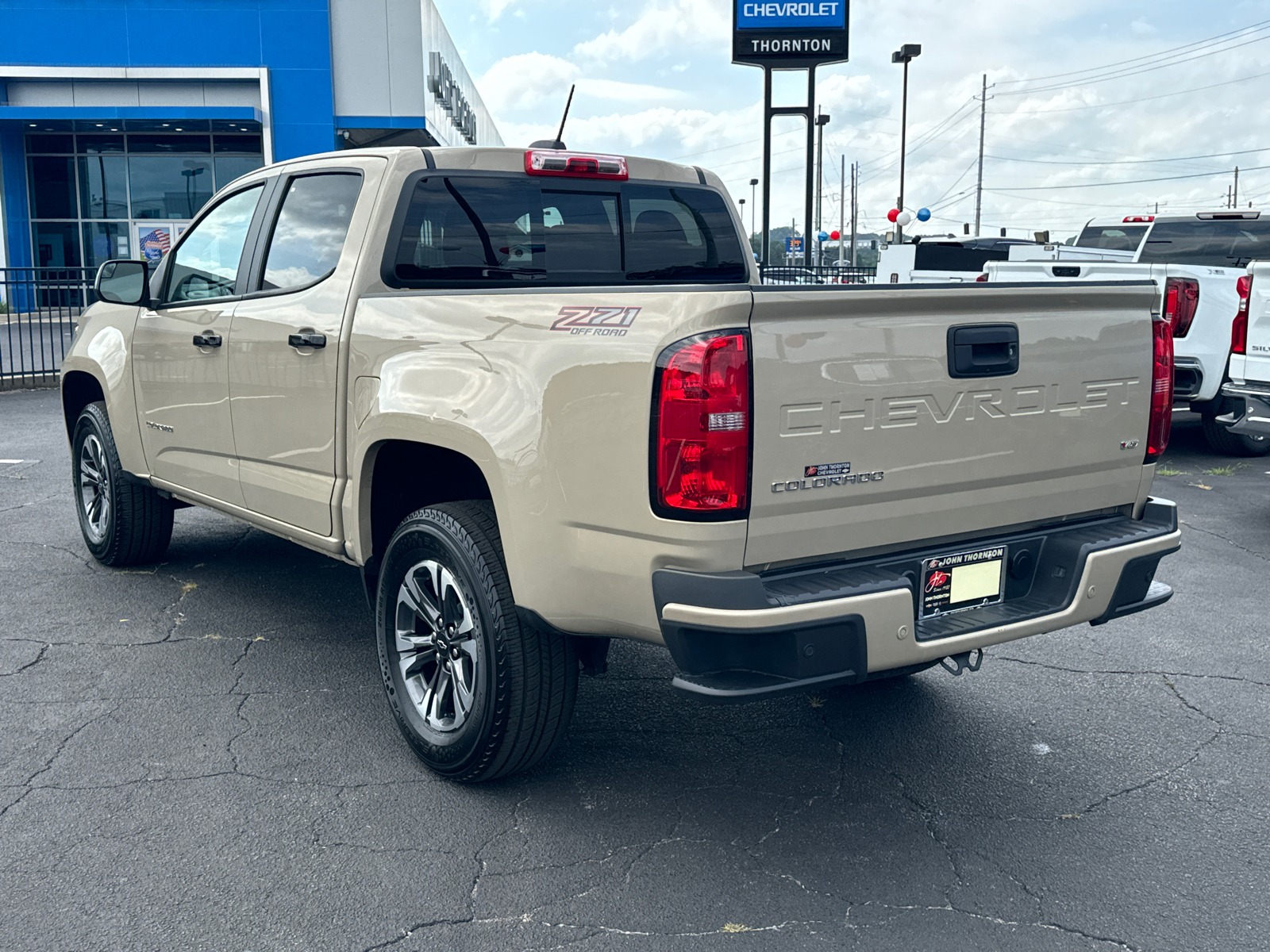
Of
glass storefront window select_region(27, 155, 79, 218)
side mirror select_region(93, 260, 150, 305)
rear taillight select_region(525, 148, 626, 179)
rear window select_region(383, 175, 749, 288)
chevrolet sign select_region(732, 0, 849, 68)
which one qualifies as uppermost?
chevrolet sign select_region(732, 0, 849, 68)

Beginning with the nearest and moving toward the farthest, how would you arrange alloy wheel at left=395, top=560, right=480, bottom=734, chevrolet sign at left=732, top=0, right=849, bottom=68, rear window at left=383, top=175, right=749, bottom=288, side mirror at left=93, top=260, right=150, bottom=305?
1. alloy wheel at left=395, top=560, right=480, bottom=734
2. rear window at left=383, top=175, right=749, bottom=288
3. side mirror at left=93, top=260, right=150, bottom=305
4. chevrolet sign at left=732, top=0, right=849, bottom=68

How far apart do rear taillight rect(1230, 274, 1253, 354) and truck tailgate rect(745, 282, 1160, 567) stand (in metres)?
5.07

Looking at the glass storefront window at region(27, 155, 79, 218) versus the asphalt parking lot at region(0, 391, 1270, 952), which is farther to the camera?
the glass storefront window at region(27, 155, 79, 218)

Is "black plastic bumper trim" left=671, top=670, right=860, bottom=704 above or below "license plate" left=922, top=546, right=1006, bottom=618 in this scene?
below

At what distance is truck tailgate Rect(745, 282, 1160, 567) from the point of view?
2.90 meters

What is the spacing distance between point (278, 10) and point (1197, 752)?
93.6ft

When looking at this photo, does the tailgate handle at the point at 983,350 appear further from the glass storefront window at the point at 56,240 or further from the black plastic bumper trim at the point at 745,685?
the glass storefront window at the point at 56,240

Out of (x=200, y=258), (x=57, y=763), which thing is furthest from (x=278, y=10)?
(x=57, y=763)

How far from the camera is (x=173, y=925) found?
9.41 ft

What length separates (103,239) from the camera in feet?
99.0

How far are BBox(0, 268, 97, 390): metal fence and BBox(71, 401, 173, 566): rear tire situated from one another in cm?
928

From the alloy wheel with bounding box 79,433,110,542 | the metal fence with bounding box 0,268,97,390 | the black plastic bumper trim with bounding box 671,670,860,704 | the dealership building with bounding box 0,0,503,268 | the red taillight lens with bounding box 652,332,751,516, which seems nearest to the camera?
the red taillight lens with bounding box 652,332,751,516

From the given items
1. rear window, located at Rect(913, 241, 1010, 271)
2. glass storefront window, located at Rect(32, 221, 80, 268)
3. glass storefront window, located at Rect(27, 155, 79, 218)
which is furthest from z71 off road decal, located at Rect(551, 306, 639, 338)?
glass storefront window, located at Rect(27, 155, 79, 218)

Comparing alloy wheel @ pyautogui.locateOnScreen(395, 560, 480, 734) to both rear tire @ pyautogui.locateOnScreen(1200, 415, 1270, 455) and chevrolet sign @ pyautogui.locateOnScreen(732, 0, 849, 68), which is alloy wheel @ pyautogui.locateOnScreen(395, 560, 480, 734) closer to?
rear tire @ pyautogui.locateOnScreen(1200, 415, 1270, 455)
